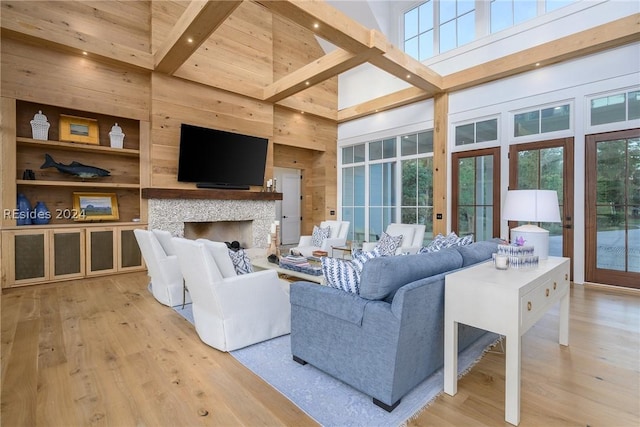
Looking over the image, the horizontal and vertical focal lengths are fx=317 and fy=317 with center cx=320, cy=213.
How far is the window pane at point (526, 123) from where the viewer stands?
4887 mm

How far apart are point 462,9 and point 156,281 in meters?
6.62

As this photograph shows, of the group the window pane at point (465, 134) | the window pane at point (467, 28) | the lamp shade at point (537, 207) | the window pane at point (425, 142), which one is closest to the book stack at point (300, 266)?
the lamp shade at point (537, 207)

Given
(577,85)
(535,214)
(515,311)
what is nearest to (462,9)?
(577,85)

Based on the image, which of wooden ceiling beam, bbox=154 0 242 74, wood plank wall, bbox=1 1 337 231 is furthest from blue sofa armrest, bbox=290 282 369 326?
wood plank wall, bbox=1 1 337 231

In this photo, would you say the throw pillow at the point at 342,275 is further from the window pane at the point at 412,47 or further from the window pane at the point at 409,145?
the window pane at the point at 412,47

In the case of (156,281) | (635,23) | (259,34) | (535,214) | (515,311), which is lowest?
(156,281)

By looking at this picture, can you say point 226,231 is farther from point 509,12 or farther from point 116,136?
point 509,12

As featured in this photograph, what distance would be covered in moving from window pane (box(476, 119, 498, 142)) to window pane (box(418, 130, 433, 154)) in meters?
0.95

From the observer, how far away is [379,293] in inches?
69.4

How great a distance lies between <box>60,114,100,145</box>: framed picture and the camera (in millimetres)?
4668

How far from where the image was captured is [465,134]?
18.8ft

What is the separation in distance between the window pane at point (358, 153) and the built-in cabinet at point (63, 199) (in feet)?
15.4

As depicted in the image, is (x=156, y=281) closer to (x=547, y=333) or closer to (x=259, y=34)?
(x=547, y=333)

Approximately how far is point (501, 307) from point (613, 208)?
3987mm
